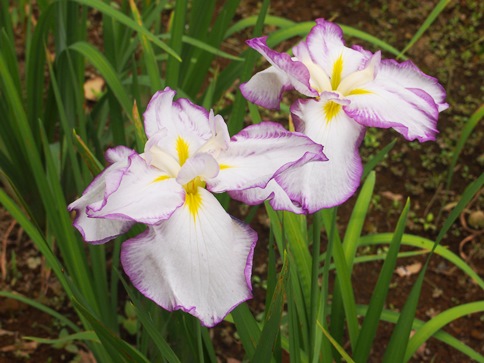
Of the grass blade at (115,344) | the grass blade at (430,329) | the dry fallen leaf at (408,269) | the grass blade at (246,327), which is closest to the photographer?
the grass blade at (115,344)

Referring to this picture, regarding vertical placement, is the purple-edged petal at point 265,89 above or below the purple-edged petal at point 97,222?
above

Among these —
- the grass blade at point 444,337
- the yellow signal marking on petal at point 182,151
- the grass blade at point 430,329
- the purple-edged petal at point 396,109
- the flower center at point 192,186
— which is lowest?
the grass blade at point 444,337

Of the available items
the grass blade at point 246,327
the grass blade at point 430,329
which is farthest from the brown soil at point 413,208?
the grass blade at point 246,327

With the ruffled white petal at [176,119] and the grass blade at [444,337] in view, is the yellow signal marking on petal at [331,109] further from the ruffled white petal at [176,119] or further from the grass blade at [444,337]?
the grass blade at [444,337]

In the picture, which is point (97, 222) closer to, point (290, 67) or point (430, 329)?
point (290, 67)

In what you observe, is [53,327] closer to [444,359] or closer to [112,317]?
[112,317]

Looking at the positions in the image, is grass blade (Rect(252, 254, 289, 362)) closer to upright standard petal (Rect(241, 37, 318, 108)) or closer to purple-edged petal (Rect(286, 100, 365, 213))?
purple-edged petal (Rect(286, 100, 365, 213))

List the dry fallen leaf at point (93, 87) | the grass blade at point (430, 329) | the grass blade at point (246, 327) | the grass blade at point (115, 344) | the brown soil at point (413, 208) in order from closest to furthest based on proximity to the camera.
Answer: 1. the grass blade at point (115, 344)
2. the grass blade at point (246, 327)
3. the grass blade at point (430, 329)
4. the brown soil at point (413, 208)
5. the dry fallen leaf at point (93, 87)
